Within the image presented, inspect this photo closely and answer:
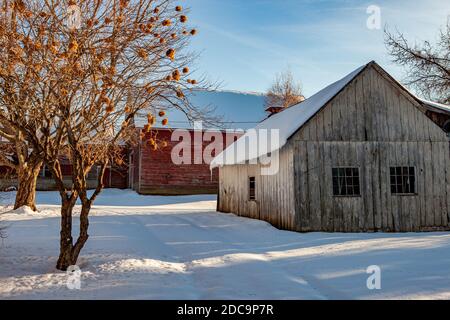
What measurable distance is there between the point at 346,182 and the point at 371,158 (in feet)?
4.07

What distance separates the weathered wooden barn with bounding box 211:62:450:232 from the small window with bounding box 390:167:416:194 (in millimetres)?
35

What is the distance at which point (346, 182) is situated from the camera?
533 inches

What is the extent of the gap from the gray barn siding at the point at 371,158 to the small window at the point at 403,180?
0.16m

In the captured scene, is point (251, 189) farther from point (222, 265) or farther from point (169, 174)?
point (169, 174)

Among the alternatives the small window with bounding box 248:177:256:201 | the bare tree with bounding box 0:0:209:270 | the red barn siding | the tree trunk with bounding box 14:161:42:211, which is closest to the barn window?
the small window with bounding box 248:177:256:201

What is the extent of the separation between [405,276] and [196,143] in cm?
2563

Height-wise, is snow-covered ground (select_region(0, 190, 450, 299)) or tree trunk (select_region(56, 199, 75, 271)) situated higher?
tree trunk (select_region(56, 199, 75, 271))

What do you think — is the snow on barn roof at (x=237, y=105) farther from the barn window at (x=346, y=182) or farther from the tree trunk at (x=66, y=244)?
the tree trunk at (x=66, y=244)

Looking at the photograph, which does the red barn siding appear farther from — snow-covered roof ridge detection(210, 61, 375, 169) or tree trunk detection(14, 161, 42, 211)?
tree trunk detection(14, 161, 42, 211)

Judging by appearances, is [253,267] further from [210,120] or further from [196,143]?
[196,143]

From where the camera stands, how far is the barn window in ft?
44.1

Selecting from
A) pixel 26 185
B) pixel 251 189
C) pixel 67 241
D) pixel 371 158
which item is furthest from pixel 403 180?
pixel 26 185
